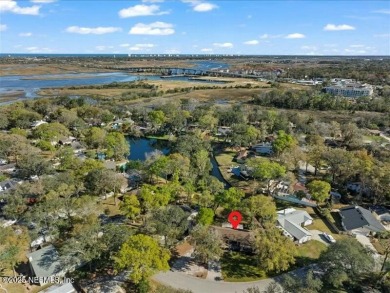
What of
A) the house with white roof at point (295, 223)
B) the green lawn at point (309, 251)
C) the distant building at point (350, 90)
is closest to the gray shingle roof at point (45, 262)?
the green lawn at point (309, 251)

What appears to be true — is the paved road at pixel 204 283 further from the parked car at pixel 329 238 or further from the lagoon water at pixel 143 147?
the lagoon water at pixel 143 147

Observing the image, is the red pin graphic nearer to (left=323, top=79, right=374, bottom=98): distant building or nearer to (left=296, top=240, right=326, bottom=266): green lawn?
(left=296, top=240, right=326, bottom=266): green lawn

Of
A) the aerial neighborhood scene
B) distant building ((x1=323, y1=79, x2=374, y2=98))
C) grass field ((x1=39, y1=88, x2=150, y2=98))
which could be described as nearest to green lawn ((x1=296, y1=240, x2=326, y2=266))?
the aerial neighborhood scene

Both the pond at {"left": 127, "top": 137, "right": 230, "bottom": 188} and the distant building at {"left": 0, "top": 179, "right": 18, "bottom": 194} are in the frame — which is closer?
the distant building at {"left": 0, "top": 179, "right": 18, "bottom": 194}

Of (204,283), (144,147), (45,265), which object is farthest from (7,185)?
(204,283)

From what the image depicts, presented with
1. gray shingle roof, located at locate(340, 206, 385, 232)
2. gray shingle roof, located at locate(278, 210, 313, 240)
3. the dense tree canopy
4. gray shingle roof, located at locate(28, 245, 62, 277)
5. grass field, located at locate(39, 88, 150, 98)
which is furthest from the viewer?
grass field, located at locate(39, 88, 150, 98)

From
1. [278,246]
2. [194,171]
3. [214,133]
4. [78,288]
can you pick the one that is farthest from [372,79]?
[78,288]

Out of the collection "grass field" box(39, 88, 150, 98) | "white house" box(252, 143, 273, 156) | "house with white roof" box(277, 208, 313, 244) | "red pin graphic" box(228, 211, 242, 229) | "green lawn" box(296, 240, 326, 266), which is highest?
"grass field" box(39, 88, 150, 98)
